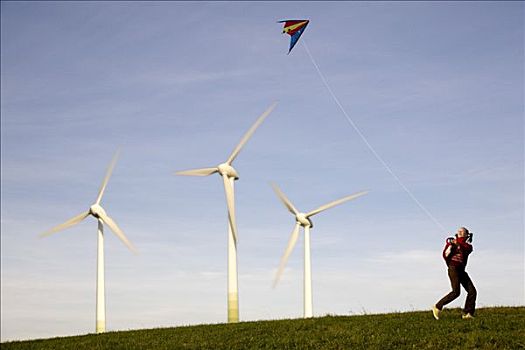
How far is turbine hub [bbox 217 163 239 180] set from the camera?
5062 centimetres

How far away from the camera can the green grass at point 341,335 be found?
84.6 ft

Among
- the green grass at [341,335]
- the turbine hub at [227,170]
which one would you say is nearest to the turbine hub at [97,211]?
the turbine hub at [227,170]

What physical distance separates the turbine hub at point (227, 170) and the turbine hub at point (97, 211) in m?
9.52

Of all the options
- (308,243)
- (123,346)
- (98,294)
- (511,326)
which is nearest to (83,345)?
(123,346)

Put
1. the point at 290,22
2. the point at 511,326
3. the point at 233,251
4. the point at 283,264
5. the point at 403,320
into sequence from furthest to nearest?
1. the point at 283,264
2. the point at 233,251
3. the point at 290,22
4. the point at 403,320
5. the point at 511,326

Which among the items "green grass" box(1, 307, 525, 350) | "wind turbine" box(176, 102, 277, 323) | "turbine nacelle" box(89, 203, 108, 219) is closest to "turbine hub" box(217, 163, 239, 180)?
"wind turbine" box(176, 102, 277, 323)

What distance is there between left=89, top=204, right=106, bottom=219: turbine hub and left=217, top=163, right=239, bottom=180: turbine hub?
9518mm

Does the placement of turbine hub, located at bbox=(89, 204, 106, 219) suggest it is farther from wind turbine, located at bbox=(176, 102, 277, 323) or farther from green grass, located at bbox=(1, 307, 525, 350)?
green grass, located at bbox=(1, 307, 525, 350)

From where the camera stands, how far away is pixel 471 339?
83.0ft

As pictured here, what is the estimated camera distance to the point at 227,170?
166ft

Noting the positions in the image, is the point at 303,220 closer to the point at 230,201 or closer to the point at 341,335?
the point at 230,201

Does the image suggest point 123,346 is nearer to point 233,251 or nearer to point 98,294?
point 233,251

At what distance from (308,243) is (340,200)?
12.1ft

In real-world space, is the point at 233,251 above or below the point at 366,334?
above
